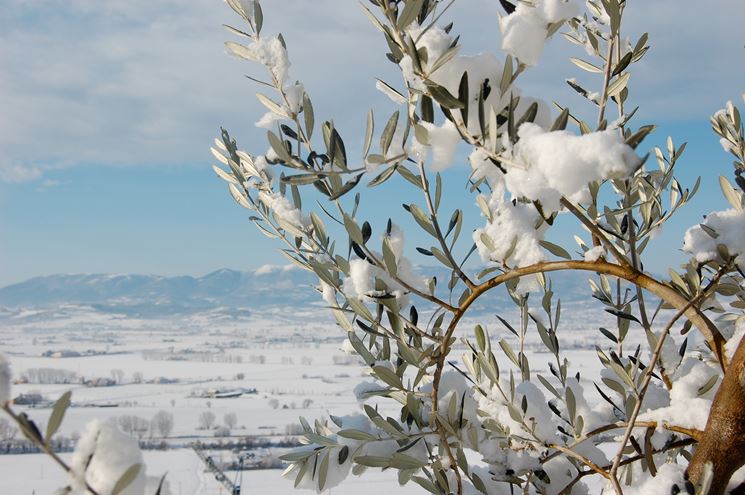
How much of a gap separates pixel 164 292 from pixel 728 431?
137103 millimetres

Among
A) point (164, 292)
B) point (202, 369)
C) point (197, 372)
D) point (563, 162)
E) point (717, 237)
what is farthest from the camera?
point (164, 292)

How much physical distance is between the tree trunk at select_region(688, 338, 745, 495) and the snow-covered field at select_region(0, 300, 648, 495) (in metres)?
15.6

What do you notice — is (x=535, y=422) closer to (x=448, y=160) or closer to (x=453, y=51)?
(x=448, y=160)

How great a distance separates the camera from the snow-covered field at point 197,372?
34.4m

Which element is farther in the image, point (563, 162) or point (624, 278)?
point (624, 278)

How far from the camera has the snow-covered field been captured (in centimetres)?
3441

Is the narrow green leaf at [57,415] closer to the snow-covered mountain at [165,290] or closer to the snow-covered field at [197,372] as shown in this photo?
the snow-covered field at [197,372]

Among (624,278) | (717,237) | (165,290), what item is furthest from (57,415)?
(165,290)

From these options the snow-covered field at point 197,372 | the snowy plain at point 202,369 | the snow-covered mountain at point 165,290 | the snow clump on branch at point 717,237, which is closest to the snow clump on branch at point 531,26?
the snow clump on branch at point 717,237

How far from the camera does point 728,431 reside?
69cm

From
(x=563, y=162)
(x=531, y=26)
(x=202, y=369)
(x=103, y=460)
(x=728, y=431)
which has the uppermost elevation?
(x=531, y=26)

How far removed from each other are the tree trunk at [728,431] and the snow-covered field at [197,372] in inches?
614

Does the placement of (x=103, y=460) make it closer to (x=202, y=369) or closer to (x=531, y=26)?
(x=531, y=26)

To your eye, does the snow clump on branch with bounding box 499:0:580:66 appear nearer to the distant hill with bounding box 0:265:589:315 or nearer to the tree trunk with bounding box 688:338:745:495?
the tree trunk with bounding box 688:338:745:495
